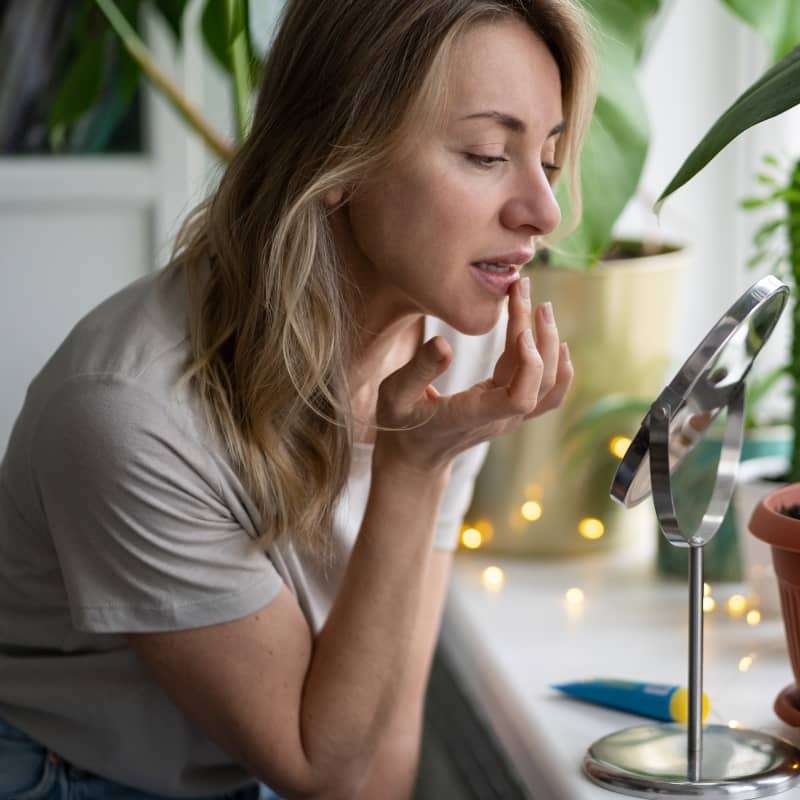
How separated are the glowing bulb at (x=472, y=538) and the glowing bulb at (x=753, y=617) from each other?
1.11 feet

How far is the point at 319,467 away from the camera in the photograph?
102 cm

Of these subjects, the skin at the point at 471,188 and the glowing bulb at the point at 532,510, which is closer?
the skin at the point at 471,188

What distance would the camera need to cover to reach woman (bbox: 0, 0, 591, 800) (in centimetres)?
91

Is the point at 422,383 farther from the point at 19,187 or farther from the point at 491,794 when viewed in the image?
the point at 19,187

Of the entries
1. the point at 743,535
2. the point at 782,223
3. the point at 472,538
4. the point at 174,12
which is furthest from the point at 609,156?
the point at 174,12

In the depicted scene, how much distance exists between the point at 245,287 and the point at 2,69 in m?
1.06

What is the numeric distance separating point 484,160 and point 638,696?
416 millimetres

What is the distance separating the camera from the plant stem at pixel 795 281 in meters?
1.12

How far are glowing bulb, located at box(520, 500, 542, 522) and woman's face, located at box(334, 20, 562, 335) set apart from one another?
0.49 m

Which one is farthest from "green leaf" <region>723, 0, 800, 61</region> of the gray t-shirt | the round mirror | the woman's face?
the gray t-shirt

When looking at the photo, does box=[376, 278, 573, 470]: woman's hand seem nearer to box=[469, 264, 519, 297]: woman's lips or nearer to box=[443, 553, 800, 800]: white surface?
box=[469, 264, 519, 297]: woman's lips

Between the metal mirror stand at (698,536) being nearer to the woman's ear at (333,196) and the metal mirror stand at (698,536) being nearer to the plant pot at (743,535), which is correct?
the plant pot at (743,535)

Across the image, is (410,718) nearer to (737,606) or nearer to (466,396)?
(737,606)

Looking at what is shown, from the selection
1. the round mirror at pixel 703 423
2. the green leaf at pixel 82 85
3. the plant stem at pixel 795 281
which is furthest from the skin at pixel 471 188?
the green leaf at pixel 82 85
